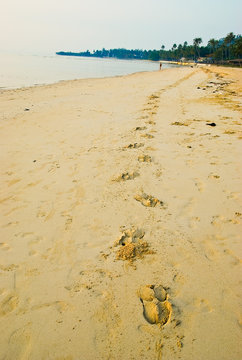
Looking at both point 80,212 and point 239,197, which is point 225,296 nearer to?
point 239,197

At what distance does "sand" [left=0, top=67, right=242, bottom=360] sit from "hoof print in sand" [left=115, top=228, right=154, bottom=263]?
0.02 metres

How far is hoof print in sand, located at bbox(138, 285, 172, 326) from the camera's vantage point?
6.88ft

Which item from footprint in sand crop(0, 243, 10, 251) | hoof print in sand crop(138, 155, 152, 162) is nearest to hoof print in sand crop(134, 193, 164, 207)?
hoof print in sand crop(138, 155, 152, 162)

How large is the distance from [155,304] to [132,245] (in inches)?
32.5

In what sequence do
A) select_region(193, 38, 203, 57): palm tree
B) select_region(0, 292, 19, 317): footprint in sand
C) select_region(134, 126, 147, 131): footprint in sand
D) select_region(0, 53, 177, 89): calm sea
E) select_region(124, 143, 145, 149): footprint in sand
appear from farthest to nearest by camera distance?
select_region(193, 38, 203, 57): palm tree → select_region(0, 53, 177, 89): calm sea → select_region(134, 126, 147, 131): footprint in sand → select_region(124, 143, 145, 149): footprint in sand → select_region(0, 292, 19, 317): footprint in sand

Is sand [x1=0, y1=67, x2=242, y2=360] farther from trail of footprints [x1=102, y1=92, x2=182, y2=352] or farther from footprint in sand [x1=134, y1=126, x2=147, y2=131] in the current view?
footprint in sand [x1=134, y1=126, x2=147, y2=131]

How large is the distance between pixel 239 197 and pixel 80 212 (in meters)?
2.63

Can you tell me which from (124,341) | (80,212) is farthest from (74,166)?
(124,341)

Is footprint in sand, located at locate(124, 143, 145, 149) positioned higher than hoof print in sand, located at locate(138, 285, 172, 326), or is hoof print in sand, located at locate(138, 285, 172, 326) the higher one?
footprint in sand, located at locate(124, 143, 145, 149)

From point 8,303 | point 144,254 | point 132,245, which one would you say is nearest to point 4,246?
point 8,303

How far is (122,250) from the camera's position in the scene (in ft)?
9.45

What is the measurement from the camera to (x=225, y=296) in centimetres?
228

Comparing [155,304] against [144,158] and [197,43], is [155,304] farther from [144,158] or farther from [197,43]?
[197,43]

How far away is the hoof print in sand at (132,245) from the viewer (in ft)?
9.18
